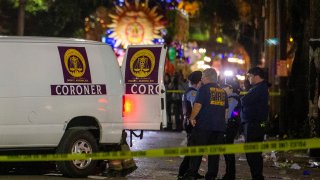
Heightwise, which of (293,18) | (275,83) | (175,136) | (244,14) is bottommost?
(175,136)

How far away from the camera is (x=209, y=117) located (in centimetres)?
1038

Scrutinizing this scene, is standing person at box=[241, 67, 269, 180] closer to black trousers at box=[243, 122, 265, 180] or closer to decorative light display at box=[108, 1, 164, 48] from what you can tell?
black trousers at box=[243, 122, 265, 180]

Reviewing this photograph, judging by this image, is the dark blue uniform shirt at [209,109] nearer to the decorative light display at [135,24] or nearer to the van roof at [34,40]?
the van roof at [34,40]

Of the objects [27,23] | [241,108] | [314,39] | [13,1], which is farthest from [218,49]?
[241,108]

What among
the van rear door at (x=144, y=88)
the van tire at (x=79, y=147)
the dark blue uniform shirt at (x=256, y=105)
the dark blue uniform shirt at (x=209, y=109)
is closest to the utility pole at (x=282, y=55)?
the van rear door at (x=144, y=88)

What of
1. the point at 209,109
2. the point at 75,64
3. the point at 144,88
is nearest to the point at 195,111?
the point at 209,109

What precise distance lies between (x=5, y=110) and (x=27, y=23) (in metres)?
24.4

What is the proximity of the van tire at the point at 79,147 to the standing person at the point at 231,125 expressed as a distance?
7.21ft

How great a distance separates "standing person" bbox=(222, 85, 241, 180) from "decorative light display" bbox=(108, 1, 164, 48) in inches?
762

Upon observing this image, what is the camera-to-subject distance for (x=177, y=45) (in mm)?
37344

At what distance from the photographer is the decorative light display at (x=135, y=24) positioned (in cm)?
3083

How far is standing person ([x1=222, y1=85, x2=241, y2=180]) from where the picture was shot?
11492 mm

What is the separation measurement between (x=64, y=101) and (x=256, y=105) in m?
3.05

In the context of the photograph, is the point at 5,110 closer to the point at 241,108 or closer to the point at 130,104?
the point at 130,104
